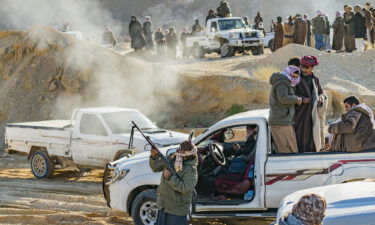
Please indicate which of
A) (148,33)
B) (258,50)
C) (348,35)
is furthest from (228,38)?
(348,35)

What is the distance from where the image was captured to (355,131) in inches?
343

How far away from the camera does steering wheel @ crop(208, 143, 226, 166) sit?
8.88 metres

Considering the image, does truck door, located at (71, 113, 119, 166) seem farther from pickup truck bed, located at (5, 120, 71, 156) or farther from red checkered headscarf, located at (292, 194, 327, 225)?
red checkered headscarf, located at (292, 194, 327, 225)

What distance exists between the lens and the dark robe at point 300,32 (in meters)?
26.9

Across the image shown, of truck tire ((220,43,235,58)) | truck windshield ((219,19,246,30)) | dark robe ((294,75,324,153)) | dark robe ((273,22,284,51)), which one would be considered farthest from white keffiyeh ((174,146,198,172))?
truck windshield ((219,19,246,30))

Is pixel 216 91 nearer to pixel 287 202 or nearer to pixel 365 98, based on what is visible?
pixel 365 98

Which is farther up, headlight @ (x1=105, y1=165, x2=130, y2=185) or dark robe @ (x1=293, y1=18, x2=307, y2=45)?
dark robe @ (x1=293, y1=18, x2=307, y2=45)

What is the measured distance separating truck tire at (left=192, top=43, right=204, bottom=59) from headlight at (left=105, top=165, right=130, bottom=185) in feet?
75.5

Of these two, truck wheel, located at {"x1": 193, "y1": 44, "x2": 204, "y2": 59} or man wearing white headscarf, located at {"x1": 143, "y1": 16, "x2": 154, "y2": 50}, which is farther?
truck wheel, located at {"x1": 193, "y1": 44, "x2": 204, "y2": 59}

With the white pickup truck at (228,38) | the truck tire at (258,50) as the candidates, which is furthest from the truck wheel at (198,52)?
the truck tire at (258,50)

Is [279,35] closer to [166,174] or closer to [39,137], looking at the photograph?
[39,137]

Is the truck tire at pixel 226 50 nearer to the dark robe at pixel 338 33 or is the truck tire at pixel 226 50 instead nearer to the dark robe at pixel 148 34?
the dark robe at pixel 148 34

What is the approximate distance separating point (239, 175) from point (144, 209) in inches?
53.2

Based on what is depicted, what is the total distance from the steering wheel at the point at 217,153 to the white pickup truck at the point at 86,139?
418 cm
